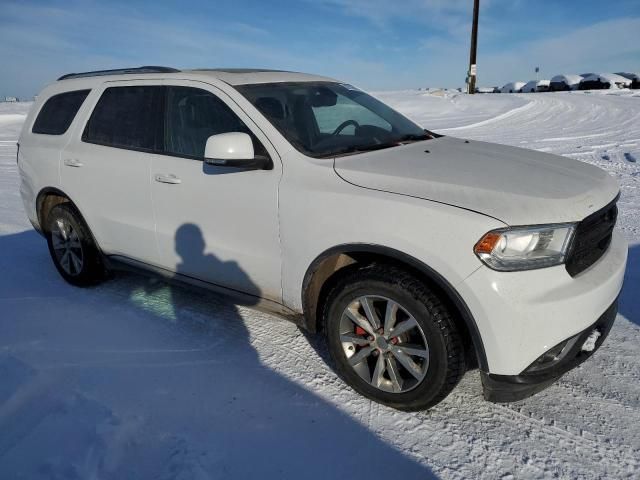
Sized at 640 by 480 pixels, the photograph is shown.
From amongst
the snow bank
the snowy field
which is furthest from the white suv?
the snow bank

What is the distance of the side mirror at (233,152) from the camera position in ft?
8.57

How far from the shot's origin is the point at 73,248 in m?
4.11

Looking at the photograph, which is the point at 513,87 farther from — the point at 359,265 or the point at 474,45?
the point at 359,265

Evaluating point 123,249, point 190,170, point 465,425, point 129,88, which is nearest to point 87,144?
point 129,88

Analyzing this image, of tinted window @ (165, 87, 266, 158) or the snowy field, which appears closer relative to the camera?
the snowy field

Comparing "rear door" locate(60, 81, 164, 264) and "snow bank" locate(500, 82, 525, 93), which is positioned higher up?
"snow bank" locate(500, 82, 525, 93)

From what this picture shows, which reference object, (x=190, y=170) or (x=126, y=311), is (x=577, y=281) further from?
(x=126, y=311)

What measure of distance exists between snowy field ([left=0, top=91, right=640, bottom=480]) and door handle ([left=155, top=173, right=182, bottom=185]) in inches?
41.1

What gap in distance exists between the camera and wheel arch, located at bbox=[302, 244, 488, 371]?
2.17 meters

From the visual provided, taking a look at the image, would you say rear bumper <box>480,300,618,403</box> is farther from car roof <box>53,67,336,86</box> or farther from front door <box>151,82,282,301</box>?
car roof <box>53,67,336,86</box>

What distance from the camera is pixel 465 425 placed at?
244 centimetres

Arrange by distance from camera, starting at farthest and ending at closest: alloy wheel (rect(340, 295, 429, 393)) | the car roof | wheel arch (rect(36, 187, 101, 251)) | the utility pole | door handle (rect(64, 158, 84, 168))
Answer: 1. the utility pole
2. wheel arch (rect(36, 187, 101, 251))
3. door handle (rect(64, 158, 84, 168))
4. the car roof
5. alloy wheel (rect(340, 295, 429, 393))

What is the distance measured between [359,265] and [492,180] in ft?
2.67

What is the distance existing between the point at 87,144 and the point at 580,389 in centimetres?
386
